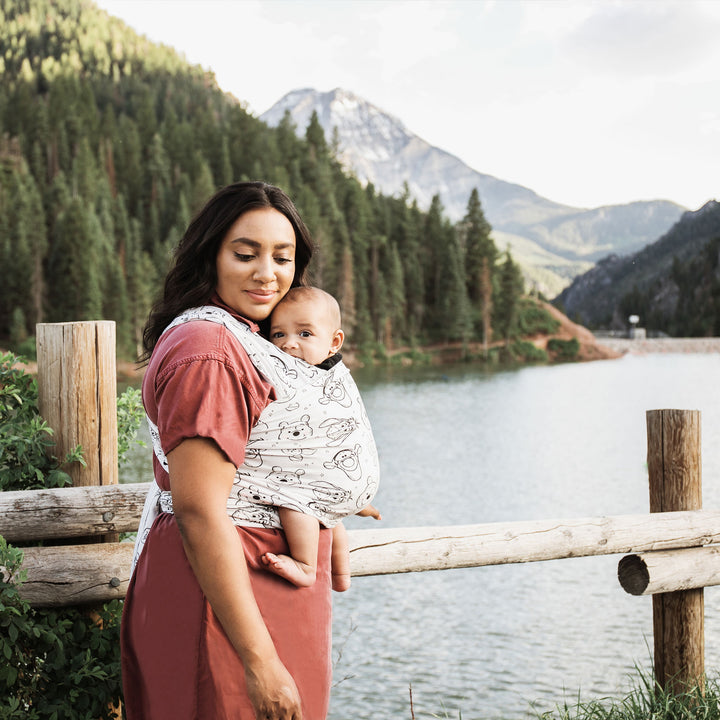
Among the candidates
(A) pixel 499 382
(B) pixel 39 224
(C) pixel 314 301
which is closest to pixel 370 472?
(C) pixel 314 301

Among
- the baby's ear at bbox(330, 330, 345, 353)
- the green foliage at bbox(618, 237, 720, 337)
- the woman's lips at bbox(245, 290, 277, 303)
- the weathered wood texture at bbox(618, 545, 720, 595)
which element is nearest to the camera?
the woman's lips at bbox(245, 290, 277, 303)

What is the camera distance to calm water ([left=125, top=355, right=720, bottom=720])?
6.20 meters

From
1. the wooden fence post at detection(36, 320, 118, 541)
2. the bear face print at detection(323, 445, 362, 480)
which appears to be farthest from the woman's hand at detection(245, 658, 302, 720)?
the wooden fence post at detection(36, 320, 118, 541)

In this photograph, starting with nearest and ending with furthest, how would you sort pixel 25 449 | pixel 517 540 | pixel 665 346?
pixel 25 449
pixel 517 540
pixel 665 346

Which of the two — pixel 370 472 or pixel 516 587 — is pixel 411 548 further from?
pixel 516 587

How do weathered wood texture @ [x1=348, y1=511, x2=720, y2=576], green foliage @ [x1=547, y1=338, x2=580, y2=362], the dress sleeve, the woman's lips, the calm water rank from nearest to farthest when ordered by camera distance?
the dress sleeve, the woman's lips, weathered wood texture @ [x1=348, y1=511, x2=720, y2=576], the calm water, green foliage @ [x1=547, y1=338, x2=580, y2=362]

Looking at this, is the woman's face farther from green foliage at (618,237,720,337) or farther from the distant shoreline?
green foliage at (618,237,720,337)

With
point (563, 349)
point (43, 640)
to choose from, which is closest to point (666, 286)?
point (563, 349)

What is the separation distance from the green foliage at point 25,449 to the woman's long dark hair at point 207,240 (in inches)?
44.0

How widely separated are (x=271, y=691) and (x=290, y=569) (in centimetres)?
22

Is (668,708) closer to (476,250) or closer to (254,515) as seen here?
(254,515)

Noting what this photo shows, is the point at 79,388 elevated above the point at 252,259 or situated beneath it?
situated beneath

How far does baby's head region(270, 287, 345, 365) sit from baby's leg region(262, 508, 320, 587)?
1.03 feet

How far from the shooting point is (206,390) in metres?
1.40
